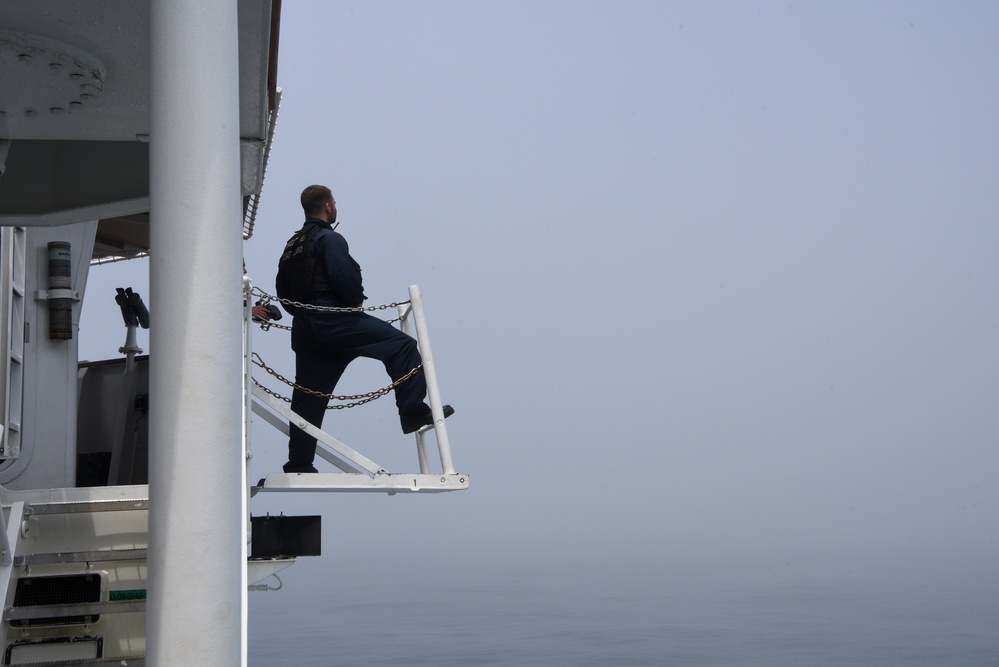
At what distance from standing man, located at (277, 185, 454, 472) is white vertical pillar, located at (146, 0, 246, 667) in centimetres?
441

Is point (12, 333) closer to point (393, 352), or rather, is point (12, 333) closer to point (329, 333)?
point (329, 333)

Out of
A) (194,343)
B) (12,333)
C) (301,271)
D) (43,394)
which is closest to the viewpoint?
(194,343)

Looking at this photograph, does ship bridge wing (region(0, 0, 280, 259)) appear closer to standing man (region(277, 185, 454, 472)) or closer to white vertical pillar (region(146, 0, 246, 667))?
white vertical pillar (region(146, 0, 246, 667))

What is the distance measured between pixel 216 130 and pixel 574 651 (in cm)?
6853

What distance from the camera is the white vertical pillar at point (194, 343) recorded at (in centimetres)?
291

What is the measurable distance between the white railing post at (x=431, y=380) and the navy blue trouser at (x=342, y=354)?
8 centimetres

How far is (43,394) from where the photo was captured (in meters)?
7.95

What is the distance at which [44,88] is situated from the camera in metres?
4.58

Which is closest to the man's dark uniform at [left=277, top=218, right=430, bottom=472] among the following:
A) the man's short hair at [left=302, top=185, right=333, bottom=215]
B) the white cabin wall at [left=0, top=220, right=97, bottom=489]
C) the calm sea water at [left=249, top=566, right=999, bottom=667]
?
the man's short hair at [left=302, top=185, right=333, bottom=215]

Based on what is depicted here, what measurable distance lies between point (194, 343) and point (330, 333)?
461cm

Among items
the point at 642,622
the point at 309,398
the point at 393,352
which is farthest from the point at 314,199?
the point at 642,622

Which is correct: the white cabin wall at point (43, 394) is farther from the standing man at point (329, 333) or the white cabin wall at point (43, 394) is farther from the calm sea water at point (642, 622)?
the calm sea water at point (642, 622)

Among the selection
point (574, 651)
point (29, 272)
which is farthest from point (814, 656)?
point (29, 272)

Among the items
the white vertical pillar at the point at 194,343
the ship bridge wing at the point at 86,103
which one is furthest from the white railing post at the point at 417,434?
the white vertical pillar at the point at 194,343
